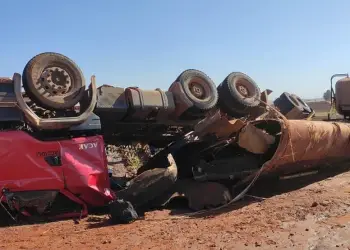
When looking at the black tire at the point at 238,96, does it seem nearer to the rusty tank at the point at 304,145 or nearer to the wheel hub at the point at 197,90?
the wheel hub at the point at 197,90

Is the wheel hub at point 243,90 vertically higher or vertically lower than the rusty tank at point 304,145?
higher

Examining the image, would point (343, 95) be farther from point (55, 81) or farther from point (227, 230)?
point (227, 230)

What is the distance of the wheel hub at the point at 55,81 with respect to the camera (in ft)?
20.4

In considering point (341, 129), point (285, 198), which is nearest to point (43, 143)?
point (285, 198)

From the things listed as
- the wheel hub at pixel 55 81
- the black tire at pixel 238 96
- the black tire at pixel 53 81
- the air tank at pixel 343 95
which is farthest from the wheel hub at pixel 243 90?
the air tank at pixel 343 95

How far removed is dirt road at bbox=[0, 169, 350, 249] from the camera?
13.9 ft

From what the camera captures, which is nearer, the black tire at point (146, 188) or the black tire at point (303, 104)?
the black tire at point (146, 188)

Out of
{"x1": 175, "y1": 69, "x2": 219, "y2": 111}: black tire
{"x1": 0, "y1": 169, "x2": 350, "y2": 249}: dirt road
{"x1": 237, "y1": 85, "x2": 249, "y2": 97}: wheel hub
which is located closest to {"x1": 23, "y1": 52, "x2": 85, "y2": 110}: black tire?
{"x1": 0, "y1": 169, "x2": 350, "y2": 249}: dirt road

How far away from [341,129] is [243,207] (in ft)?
8.75

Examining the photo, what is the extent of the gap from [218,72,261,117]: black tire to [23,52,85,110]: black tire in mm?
2720

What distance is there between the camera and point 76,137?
6.52 metres

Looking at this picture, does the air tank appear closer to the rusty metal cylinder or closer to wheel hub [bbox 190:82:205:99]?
the rusty metal cylinder

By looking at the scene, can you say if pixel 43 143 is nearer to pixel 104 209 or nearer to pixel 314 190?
pixel 104 209

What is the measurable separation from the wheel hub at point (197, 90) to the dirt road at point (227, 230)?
7.61ft
